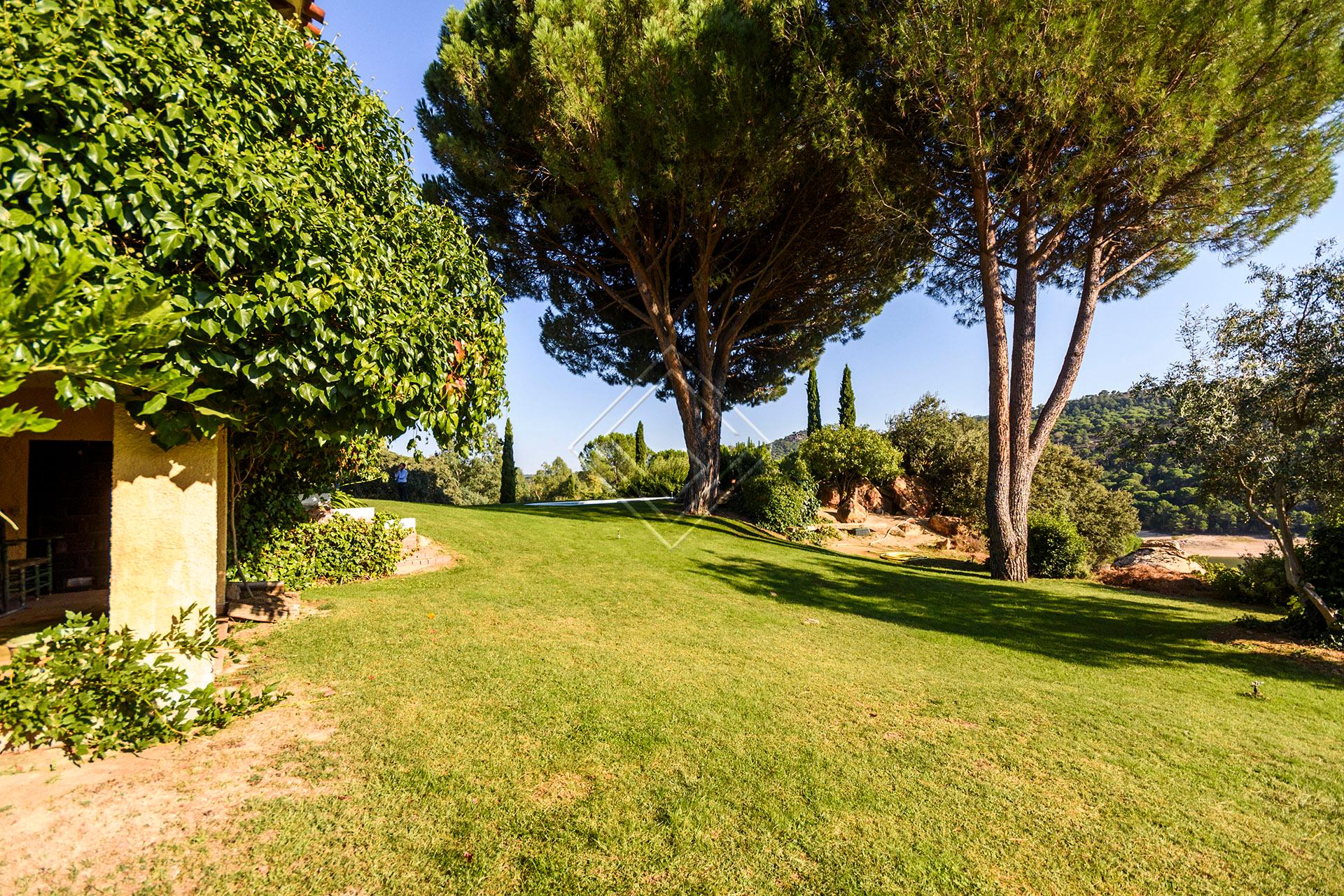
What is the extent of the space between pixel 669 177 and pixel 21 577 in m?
12.4

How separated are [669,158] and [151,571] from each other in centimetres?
1251

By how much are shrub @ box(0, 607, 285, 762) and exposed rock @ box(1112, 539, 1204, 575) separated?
16.9 metres

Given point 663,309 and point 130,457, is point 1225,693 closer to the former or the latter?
point 130,457

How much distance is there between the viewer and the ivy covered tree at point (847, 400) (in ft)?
89.2

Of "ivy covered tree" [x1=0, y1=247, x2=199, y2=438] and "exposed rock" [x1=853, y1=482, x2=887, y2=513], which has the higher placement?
"ivy covered tree" [x1=0, y1=247, x2=199, y2=438]

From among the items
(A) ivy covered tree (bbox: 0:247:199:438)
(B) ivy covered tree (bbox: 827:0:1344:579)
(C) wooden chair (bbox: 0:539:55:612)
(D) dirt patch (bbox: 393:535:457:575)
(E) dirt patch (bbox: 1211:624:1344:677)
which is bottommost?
(E) dirt patch (bbox: 1211:624:1344:677)

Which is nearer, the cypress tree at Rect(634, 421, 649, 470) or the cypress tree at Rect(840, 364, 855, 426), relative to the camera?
the cypress tree at Rect(840, 364, 855, 426)

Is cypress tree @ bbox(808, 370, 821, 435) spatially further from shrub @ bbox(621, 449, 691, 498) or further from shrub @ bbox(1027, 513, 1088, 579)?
shrub @ bbox(1027, 513, 1088, 579)

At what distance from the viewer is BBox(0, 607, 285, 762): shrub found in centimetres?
302

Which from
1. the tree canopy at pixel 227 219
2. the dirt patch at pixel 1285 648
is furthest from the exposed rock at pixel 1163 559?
the tree canopy at pixel 227 219

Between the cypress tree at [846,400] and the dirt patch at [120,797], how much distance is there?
1031 inches

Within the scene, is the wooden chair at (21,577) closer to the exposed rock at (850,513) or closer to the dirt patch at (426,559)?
the dirt patch at (426,559)

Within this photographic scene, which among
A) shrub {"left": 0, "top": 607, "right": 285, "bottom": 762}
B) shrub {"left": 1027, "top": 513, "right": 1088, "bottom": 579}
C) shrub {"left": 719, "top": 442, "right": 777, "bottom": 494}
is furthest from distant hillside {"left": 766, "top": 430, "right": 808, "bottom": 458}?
shrub {"left": 0, "top": 607, "right": 285, "bottom": 762}

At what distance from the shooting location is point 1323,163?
11.0 metres
